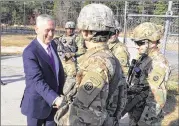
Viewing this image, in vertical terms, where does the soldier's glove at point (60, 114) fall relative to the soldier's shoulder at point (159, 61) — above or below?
below

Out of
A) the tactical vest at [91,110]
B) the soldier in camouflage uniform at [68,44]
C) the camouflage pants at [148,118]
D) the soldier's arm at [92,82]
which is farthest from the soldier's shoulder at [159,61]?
the soldier in camouflage uniform at [68,44]

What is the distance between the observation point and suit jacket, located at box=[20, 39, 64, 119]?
310cm

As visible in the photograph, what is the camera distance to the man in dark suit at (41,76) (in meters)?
3.11

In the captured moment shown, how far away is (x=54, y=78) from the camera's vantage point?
3322 millimetres

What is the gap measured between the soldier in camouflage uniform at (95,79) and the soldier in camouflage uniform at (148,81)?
1069mm

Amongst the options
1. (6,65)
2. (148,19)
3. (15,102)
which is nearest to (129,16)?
(148,19)

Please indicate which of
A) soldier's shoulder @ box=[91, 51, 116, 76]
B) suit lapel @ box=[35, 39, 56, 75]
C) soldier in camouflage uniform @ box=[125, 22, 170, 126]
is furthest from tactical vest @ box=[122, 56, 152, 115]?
soldier's shoulder @ box=[91, 51, 116, 76]

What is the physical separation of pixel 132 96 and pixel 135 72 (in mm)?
282

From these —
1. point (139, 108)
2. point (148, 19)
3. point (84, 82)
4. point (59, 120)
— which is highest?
point (148, 19)

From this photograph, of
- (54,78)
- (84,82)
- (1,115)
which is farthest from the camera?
(1,115)

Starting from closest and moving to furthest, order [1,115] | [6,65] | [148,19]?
[1,115], [148,19], [6,65]

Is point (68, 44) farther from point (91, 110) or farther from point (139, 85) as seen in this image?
point (91, 110)

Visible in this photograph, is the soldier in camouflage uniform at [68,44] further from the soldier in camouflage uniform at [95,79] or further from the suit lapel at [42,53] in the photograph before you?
the soldier in camouflage uniform at [95,79]

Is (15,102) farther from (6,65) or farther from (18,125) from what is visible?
(6,65)
